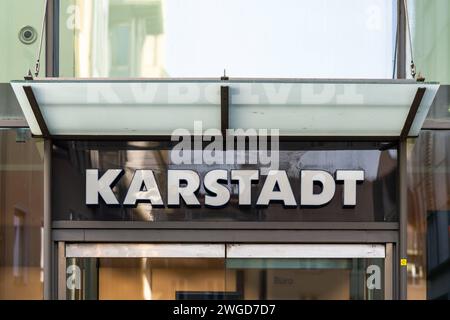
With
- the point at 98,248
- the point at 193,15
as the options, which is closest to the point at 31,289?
the point at 98,248

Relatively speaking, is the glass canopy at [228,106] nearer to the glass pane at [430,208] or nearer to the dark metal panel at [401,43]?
the glass pane at [430,208]

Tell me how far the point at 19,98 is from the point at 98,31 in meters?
1.29

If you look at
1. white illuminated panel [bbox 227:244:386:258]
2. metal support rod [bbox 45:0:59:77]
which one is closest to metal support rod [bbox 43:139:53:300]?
metal support rod [bbox 45:0:59:77]

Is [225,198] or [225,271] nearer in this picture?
[225,198]

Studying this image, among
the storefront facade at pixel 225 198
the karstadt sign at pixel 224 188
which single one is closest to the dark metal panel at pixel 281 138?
the storefront facade at pixel 225 198

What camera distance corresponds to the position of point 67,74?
7648mm

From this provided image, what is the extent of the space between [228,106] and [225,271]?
68.8 inches

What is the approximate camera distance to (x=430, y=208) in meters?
7.44

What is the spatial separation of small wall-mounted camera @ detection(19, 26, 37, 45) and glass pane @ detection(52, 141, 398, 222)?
1.13 m

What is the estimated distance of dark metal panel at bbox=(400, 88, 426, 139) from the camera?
6.82m

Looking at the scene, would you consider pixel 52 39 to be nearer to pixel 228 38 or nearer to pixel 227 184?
pixel 228 38

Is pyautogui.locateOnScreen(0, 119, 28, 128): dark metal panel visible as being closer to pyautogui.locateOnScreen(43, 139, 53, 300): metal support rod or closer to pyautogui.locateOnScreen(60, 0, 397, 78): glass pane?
pyautogui.locateOnScreen(43, 139, 53, 300): metal support rod

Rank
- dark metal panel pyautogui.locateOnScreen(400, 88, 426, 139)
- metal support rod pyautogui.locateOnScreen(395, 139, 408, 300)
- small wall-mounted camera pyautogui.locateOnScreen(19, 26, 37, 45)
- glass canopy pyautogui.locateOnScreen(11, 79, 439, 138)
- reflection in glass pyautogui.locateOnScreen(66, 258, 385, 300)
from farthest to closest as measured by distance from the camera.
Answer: small wall-mounted camera pyautogui.locateOnScreen(19, 26, 37, 45) → reflection in glass pyautogui.locateOnScreen(66, 258, 385, 300) → metal support rod pyautogui.locateOnScreen(395, 139, 408, 300) → glass canopy pyautogui.locateOnScreen(11, 79, 439, 138) → dark metal panel pyautogui.locateOnScreen(400, 88, 426, 139)

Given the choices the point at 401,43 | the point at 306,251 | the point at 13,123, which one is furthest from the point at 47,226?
the point at 401,43
